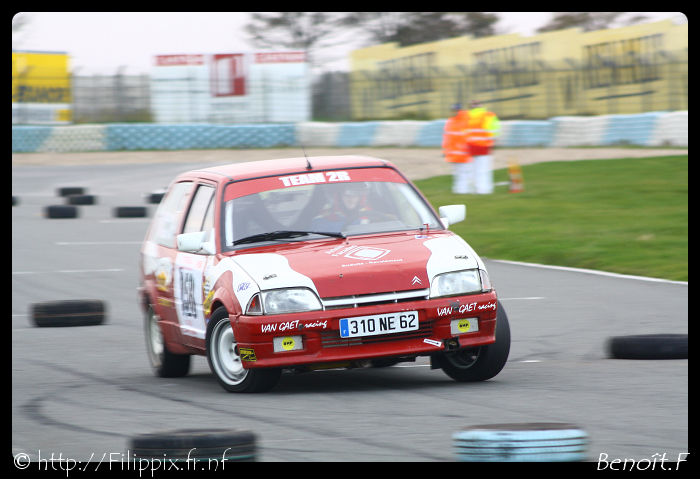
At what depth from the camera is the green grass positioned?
14.2 meters

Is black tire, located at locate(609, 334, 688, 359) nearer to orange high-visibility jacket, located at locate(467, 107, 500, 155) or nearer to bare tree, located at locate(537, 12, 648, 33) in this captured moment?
orange high-visibility jacket, located at locate(467, 107, 500, 155)

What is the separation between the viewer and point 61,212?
2141 cm

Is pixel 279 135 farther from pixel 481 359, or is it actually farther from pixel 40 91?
pixel 481 359

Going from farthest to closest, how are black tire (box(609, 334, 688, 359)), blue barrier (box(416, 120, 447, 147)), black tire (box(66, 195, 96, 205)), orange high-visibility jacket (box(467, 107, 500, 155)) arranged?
1. blue barrier (box(416, 120, 447, 147))
2. black tire (box(66, 195, 96, 205))
3. orange high-visibility jacket (box(467, 107, 500, 155))
4. black tire (box(609, 334, 688, 359))

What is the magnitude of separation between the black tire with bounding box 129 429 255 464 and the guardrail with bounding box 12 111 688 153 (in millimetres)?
30237

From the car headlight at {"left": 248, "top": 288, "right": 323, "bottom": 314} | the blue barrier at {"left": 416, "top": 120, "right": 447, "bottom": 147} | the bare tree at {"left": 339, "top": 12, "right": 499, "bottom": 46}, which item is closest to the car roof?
the car headlight at {"left": 248, "top": 288, "right": 323, "bottom": 314}

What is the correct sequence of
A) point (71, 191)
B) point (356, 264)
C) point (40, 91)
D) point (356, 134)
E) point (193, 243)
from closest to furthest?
point (356, 264) < point (193, 243) < point (71, 191) < point (356, 134) < point (40, 91)

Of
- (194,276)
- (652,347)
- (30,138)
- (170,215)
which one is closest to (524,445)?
(194,276)

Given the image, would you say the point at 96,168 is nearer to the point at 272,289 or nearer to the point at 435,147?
the point at 435,147

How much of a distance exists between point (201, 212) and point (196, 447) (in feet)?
10.8

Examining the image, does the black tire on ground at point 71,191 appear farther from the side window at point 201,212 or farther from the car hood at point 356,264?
the car hood at point 356,264

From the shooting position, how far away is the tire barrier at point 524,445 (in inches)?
169

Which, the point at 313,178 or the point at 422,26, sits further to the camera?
the point at 422,26

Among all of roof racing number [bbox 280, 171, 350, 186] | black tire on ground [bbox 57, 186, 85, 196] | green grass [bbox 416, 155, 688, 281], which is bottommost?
green grass [bbox 416, 155, 688, 281]
